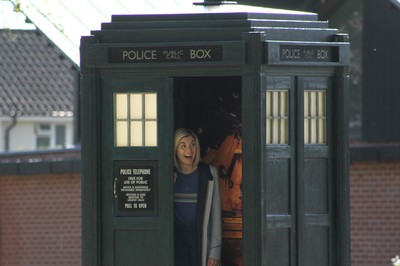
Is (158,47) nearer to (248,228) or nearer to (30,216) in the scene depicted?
(248,228)

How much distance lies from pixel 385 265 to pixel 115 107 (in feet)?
41.1

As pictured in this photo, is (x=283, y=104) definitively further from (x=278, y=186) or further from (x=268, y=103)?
(x=278, y=186)

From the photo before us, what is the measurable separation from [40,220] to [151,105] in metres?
15.1

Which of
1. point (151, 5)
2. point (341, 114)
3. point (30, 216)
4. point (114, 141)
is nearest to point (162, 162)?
point (114, 141)

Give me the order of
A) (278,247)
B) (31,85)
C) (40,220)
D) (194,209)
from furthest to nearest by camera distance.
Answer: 1. (31,85)
2. (40,220)
3. (194,209)
4. (278,247)

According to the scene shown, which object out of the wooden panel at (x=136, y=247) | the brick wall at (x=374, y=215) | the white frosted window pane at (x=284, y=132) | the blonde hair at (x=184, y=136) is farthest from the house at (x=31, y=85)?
the white frosted window pane at (x=284, y=132)

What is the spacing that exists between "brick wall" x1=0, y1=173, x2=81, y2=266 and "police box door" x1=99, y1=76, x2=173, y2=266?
564 inches

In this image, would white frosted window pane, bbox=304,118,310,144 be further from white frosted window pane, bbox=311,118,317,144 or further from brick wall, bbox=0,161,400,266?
brick wall, bbox=0,161,400,266

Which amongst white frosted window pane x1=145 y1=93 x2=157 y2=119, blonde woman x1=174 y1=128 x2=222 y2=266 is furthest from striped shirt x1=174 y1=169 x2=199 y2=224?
white frosted window pane x1=145 y1=93 x2=157 y2=119

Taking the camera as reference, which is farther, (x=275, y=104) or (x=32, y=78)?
(x=32, y=78)

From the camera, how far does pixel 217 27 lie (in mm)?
9547

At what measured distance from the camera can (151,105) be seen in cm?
966

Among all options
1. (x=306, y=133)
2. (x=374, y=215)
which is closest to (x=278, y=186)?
(x=306, y=133)

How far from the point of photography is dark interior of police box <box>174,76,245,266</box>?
10.4 meters
